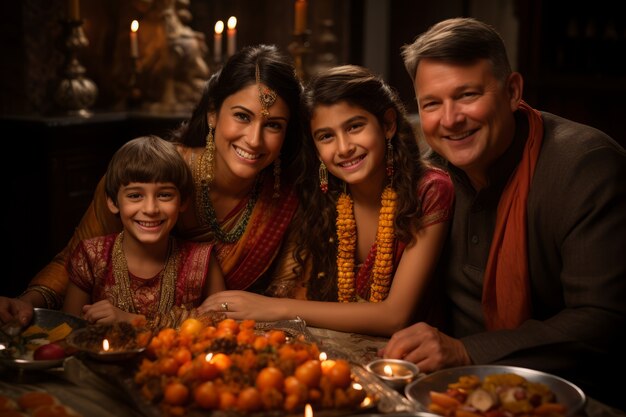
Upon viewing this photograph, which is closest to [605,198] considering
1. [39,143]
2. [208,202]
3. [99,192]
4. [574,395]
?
[574,395]

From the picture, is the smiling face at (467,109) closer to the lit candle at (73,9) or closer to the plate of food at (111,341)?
the plate of food at (111,341)

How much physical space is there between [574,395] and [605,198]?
67cm

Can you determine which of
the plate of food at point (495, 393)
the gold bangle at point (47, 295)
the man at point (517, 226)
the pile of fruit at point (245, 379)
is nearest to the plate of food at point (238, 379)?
the pile of fruit at point (245, 379)

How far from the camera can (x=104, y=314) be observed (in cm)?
243

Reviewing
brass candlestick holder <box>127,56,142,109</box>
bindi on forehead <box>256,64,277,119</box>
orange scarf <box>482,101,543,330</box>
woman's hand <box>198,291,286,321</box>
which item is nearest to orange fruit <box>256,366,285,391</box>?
woman's hand <box>198,291,286,321</box>

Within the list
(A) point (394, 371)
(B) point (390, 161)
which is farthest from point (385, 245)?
(A) point (394, 371)

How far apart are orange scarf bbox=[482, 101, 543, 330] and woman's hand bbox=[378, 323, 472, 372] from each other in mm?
320

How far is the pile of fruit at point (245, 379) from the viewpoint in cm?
170

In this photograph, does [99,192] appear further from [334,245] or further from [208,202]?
[334,245]

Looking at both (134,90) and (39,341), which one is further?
(134,90)

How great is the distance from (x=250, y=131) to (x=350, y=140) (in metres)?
0.37

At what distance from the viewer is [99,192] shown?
9.87ft

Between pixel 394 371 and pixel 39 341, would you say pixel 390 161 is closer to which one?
pixel 394 371

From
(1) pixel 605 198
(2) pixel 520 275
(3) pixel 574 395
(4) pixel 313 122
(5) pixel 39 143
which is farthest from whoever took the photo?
(5) pixel 39 143
